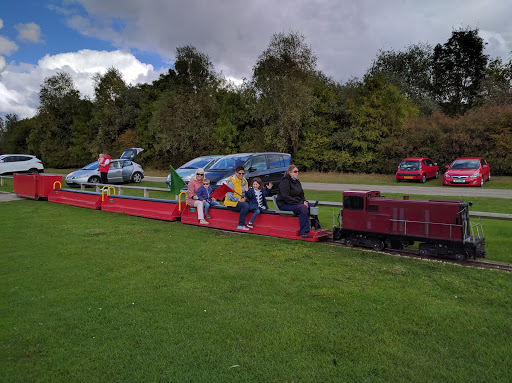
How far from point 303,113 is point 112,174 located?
15783mm

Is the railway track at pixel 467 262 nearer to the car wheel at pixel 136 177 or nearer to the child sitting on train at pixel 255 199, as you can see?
the child sitting on train at pixel 255 199

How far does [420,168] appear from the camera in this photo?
22.3m

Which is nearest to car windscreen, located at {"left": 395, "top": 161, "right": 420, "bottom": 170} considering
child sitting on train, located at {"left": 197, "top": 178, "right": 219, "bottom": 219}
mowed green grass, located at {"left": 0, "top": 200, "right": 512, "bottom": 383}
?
child sitting on train, located at {"left": 197, "top": 178, "right": 219, "bottom": 219}

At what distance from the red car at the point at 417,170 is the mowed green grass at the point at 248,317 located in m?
17.2

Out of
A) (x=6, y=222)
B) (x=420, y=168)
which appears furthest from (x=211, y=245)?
(x=420, y=168)

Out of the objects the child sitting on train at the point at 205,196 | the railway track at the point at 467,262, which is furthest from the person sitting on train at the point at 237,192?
the railway track at the point at 467,262

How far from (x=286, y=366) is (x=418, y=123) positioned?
26.8 meters

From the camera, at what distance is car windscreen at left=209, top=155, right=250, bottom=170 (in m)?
14.9

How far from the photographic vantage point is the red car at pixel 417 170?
22.2 metres

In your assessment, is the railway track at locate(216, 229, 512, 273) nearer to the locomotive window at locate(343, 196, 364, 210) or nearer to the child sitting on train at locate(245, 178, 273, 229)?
the locomotive window at locate(343, 196, 364, 210)

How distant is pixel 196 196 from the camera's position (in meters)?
9.62

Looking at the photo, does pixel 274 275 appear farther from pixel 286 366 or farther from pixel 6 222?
pixel 6 222

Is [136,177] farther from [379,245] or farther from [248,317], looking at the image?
[248,317]

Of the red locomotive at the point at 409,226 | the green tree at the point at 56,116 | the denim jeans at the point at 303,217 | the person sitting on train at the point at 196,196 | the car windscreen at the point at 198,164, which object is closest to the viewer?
the red locomotive at the point at 409,226
